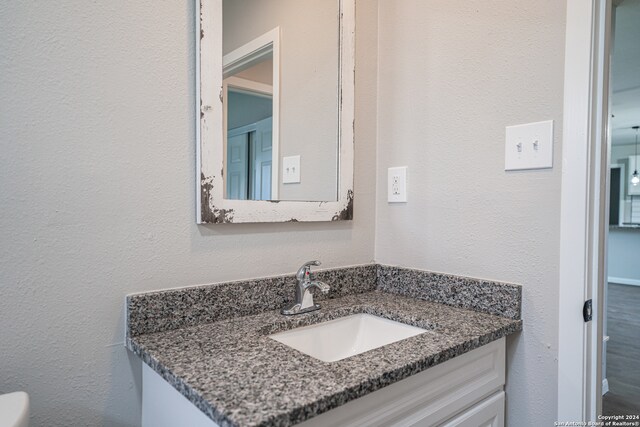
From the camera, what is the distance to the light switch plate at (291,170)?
1.14 m

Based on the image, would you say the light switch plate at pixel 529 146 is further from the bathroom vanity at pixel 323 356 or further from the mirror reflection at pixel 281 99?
the mirror reflection at pixel 281 99

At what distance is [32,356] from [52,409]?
117 millimetres

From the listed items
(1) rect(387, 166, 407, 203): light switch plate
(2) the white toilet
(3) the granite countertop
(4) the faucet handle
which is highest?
(1) rect(387, 166, 407, 203): light switch plate

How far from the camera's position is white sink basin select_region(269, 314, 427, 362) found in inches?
38.8

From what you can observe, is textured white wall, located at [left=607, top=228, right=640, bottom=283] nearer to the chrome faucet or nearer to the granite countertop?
the granite countertop

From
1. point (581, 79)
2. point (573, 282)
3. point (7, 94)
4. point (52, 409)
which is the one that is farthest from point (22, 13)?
point (573, 282)

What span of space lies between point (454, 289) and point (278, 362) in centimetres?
62

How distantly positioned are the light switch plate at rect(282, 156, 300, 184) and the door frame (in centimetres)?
71

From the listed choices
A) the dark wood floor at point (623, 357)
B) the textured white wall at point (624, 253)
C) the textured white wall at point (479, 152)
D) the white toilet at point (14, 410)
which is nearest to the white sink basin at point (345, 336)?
the textured white wall at point (479, 152)

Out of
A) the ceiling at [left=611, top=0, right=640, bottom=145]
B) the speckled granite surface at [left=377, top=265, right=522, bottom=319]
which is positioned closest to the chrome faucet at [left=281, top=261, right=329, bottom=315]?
the speckled granite surface at [left=377, top=265, right=522, bottom=319]

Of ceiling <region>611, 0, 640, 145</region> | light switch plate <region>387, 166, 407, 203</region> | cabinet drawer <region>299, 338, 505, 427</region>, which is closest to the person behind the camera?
cabinet drawer <region>299, 338, 505, 427</region>

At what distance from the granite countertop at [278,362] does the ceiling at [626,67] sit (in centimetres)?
223

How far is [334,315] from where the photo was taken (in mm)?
1062

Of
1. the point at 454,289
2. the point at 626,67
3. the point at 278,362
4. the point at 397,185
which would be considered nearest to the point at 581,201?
the point at 454,289
